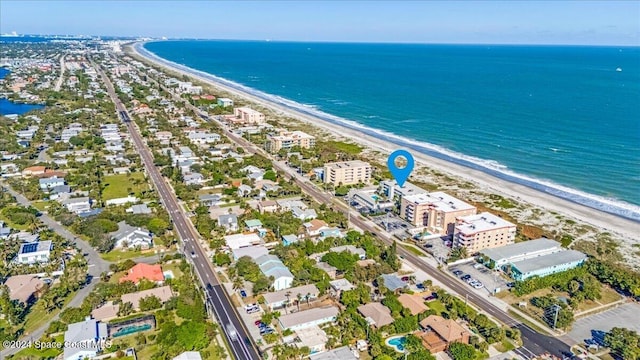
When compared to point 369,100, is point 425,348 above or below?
below

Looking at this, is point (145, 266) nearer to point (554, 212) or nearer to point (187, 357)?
point (187, 357)

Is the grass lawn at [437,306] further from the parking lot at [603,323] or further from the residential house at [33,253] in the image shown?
the residential house at [33,253]

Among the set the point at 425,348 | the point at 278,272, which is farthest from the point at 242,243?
the point at 425,348

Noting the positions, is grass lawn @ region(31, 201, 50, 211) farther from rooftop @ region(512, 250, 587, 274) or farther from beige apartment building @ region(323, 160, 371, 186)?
rooftop @ region(512, 250, 587, 274)

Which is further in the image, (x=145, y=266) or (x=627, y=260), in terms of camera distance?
(x=627, y=260)

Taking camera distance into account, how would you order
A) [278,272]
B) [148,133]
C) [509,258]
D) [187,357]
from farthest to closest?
[148,133]
[509,258]
[278,272]
[187,357]

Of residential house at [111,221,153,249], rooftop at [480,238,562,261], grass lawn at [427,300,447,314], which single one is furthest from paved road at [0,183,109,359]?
rooftop at [480,238,562,261]
